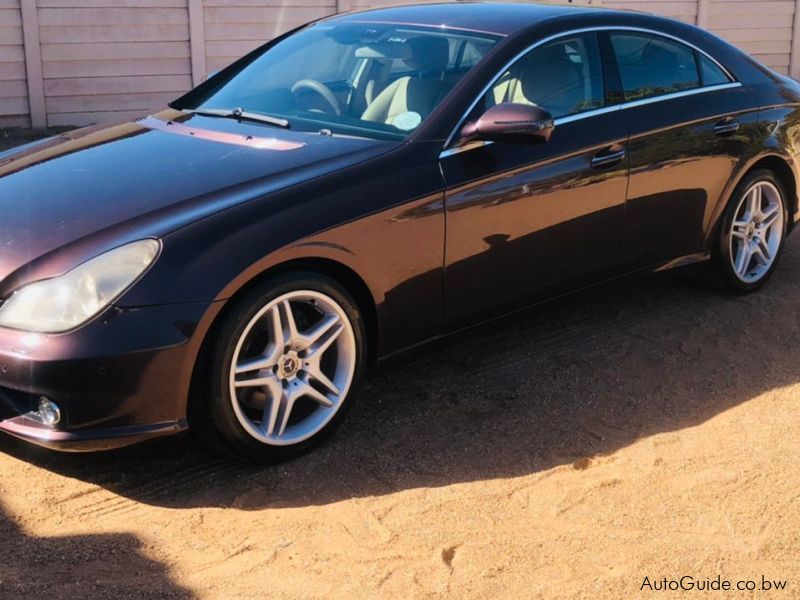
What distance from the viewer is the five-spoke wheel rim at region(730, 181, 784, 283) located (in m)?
5.63

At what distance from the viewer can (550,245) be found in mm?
4477

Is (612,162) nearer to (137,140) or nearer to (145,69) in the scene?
(137,140)

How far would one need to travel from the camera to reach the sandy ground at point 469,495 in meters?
3.12

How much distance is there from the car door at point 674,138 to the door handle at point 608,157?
84mm

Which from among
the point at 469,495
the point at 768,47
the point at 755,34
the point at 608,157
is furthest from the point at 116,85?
the point at 768,47

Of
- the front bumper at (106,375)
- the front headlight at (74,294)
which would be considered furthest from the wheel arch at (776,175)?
the front headlight at (74,294)

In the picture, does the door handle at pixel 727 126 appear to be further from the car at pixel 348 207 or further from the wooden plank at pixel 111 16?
the wooden plank at pixel 111 16

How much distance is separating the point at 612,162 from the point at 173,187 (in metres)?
2.04

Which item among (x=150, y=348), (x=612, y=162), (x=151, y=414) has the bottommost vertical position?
(x=151, y=414)

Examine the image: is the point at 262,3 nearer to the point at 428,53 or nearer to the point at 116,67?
the point at 116,67

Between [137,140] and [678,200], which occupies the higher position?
[137,140]

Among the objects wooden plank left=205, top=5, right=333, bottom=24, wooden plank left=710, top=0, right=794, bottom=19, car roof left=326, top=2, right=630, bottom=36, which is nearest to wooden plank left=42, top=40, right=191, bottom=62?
wooden plank left=205, top=5, right=333, bottom=24

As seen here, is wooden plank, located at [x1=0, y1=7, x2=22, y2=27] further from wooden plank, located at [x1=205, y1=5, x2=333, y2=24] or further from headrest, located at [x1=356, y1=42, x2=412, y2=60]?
headrest, located at [x1=356, y1=42, x2=412, y2=60]

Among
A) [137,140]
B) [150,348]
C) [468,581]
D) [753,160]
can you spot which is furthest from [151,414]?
[753,160]
